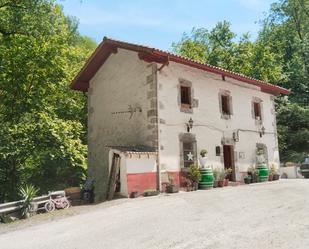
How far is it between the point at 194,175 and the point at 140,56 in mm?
5335

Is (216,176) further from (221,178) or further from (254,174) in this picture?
(254,174)

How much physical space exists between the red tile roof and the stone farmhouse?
0.04m

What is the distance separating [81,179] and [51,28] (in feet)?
28.6

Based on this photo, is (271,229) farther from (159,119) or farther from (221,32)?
(221,32)

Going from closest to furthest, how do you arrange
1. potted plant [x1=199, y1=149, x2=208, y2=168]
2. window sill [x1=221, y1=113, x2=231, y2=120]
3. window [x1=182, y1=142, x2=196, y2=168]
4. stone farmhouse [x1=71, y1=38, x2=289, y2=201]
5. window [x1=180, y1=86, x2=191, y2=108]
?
stone farmhouse [x1=71, y1=38, x2=289, y2=201] → potted plant [x1=199, y1=149, x2=208, y2=168] → window [x1=182, y1=142, x2=196, y2=168] → window [x1=180, y1=86, x2=191, y2=108] → window sill [x1=221, y1=113, x2=231, y2=120]

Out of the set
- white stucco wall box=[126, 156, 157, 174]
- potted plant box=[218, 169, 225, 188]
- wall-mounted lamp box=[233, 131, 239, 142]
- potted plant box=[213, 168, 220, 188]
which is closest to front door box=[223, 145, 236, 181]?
wall-mounted lamp box=[233, 131, 239, 142]

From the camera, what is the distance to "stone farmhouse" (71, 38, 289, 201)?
1516 centimetres

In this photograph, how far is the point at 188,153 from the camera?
16.7 meters

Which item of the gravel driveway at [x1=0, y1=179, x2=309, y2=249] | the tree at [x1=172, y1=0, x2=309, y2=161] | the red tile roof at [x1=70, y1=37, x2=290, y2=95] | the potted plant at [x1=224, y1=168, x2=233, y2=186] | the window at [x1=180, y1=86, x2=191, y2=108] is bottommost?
the gravel driveway at [x1=0, y1=179, x2=309, y2=249]

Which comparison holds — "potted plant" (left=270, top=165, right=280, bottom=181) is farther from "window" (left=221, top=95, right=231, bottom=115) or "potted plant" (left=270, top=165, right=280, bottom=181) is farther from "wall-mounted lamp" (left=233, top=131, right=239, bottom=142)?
"window" (left=221, top=95, right=231, bottom=115)

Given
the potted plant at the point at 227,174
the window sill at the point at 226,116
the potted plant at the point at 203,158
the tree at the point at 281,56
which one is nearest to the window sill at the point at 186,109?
the potted plant at the point at 203,158

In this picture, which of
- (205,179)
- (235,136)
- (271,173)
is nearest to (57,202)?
(205,179)

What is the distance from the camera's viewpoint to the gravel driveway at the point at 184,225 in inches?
287

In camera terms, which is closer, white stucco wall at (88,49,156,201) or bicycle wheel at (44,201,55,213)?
bicycle wheel at (44,201,55,213)
